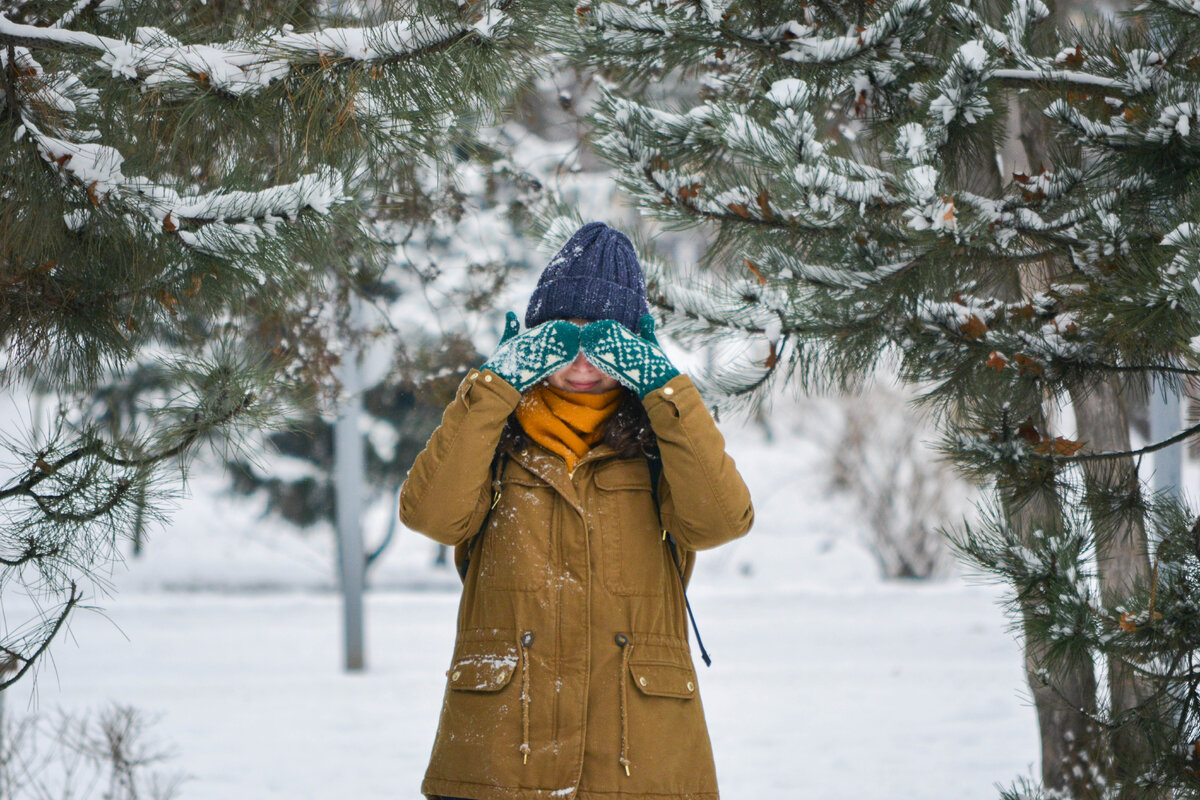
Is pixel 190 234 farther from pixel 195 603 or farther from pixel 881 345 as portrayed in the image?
pixel 195 603

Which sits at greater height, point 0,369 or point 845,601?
point 0,369

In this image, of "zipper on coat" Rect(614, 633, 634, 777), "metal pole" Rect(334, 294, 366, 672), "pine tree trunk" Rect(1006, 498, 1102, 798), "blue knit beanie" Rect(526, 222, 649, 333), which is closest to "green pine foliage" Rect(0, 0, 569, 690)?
"blue knit beanie" Rect(526, 222, 649, 333)

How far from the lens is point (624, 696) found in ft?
6.00

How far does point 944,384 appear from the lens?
2.40 metres

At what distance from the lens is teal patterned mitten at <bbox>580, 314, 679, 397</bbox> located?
6.13 feet

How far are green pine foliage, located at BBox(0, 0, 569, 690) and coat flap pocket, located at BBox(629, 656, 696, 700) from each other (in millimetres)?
858

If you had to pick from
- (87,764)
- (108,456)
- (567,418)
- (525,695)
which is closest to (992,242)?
(567,418)

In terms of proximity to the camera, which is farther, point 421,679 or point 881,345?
point 421,679

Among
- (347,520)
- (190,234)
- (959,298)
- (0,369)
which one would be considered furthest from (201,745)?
(959,298)

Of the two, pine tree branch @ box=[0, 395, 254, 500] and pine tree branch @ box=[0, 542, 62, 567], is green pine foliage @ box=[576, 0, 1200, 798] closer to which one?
pine tree branch @ box=[0, 395, 254, 500]

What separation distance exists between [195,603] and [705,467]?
11.5m

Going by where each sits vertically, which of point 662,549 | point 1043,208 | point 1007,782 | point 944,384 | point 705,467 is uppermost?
point 1043,208

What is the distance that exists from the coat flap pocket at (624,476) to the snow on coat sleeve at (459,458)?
0.21 meters

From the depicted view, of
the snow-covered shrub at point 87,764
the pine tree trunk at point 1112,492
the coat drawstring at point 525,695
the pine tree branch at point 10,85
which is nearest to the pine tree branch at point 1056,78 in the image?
the pine tree trunk at point 1112,492
